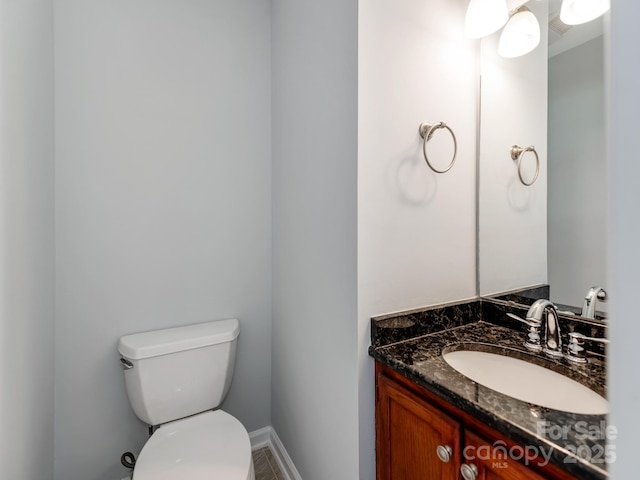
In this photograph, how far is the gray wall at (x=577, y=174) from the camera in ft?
3.12

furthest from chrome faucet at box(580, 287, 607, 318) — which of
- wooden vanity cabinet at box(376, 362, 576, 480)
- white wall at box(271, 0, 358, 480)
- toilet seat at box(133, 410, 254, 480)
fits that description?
toilet seat at box(133, 410, 254, 480)

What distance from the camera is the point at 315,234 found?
3.99 feet

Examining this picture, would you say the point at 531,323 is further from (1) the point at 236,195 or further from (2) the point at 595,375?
(1) the point at 236,195

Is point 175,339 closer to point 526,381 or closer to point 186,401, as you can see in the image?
point 186,401

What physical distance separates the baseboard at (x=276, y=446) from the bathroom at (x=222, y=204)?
63 mm

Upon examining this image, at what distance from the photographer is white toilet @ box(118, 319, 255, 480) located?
3.34 ft

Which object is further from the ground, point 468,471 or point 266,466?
point 468,471

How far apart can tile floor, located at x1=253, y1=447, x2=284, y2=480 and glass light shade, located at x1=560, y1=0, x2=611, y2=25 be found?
7.42 ft

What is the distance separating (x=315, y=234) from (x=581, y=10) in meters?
1.18

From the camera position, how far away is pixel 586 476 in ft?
1.57

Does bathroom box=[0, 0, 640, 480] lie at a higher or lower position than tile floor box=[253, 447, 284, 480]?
higher

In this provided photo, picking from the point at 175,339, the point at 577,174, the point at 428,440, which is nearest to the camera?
the point at 428,440

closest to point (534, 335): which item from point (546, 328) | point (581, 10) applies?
point (546, 328)

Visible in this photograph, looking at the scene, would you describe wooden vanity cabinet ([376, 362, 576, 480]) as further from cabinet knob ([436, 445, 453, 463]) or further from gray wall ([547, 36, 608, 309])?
gray wall ([547, 36, 608, 309])
